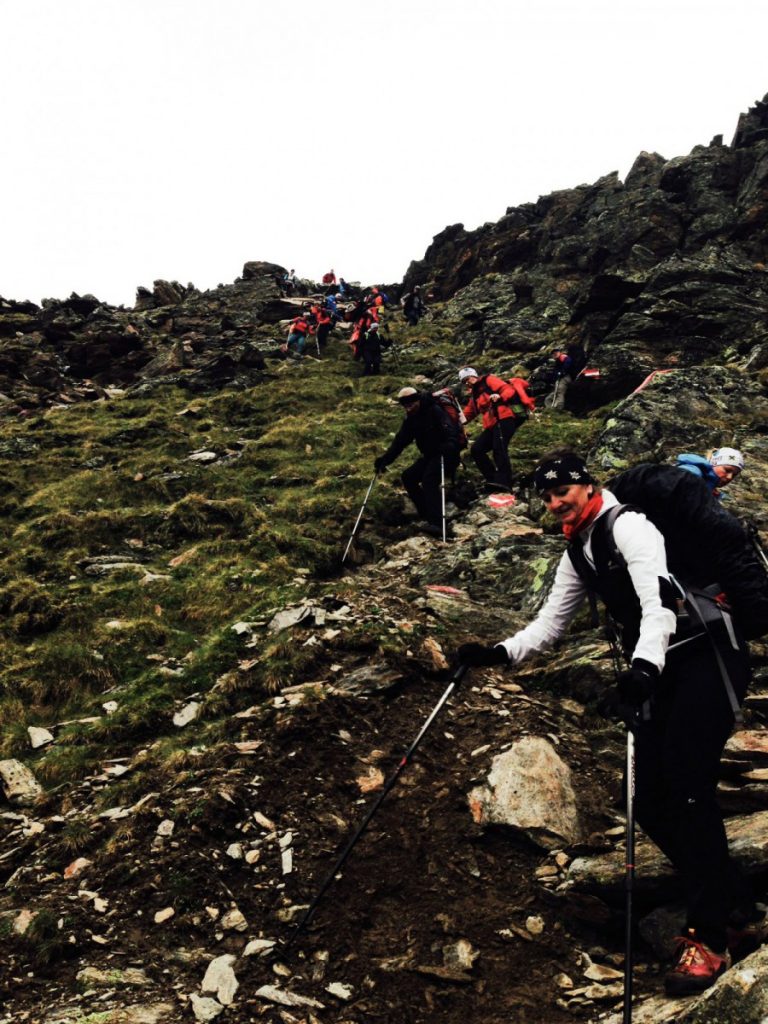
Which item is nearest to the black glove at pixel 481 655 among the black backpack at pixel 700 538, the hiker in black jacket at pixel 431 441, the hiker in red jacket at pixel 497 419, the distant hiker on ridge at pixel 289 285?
the black backpack at pixel 700 538

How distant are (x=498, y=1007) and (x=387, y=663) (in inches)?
171

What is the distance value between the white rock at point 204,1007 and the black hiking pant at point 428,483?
10797 mm

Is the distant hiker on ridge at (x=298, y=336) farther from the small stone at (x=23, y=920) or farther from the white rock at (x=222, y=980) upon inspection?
the white rock at (x=222, y=980)

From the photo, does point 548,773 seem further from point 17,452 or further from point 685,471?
point 17,452

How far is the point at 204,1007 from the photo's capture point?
171 inches

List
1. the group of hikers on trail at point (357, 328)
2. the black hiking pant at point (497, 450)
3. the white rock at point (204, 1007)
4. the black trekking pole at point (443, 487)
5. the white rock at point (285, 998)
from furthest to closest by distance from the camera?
the group of hikers on trail at point (357, 328), the black hiking pant at point (497, 450), the black trekking pole at point (443, 487), the white rock at point (285, 998), the white rock at point (204, 1007)

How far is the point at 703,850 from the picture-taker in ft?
13.1

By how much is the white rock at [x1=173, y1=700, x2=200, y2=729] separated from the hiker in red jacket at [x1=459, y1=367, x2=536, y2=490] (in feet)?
31.5

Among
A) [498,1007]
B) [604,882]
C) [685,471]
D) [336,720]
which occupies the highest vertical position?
[685,471]

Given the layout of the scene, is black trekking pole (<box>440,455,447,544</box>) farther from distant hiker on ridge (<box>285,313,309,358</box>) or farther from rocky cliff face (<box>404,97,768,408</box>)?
distant hiker on ridge (<box>285,313,309,358</box>)

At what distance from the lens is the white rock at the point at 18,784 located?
22.6 ft

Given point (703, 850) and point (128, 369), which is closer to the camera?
point (703, 850)

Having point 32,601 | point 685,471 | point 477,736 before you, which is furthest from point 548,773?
point 32,601

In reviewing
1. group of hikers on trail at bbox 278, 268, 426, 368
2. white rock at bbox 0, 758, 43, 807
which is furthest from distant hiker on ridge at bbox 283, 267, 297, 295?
white rock at bbox 0, 758, 43, 807
